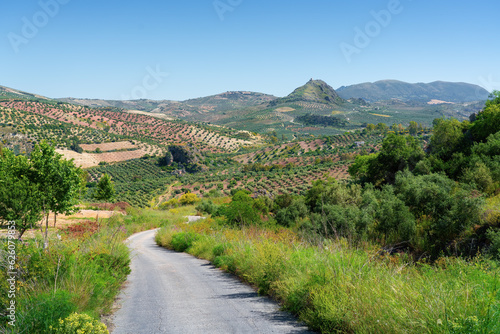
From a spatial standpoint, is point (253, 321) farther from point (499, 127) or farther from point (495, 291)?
point (499, 127)

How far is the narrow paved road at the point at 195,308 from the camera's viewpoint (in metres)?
6.03

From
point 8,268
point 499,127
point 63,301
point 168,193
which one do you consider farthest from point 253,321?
point 168,193

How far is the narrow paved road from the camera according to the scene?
19.8 feet

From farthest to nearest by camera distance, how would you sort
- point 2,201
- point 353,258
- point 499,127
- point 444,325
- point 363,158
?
1. point 363,158
2. point 499,127
3. point 2,201
4. point 353,258
5. point 444,325

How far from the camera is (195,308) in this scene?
24.1 ft

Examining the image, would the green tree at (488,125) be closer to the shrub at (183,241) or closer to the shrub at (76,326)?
the shrub at (183,241)

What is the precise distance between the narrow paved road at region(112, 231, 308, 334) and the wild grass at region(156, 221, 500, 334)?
0.54 metres

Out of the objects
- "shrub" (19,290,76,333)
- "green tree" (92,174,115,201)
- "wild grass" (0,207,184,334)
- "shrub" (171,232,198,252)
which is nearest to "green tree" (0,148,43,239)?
"wild grass" (0,207,184,334)

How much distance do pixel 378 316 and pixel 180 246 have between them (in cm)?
1783

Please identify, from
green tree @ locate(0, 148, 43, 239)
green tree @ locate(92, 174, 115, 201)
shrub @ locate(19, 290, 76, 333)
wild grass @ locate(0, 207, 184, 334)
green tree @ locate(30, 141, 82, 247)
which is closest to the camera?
shrub @ locate(19, 290, 76, 333)

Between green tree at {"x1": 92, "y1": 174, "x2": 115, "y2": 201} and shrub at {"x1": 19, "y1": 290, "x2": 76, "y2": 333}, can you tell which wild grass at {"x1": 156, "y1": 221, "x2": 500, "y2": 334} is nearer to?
shrub at {"x1": 19, "y1": 290, "x2": 76, "y2": 333}

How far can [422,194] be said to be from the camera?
1468 cm

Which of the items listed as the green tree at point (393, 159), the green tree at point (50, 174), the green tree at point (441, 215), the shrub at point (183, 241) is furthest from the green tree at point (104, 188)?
the green tree at point (441, 215)

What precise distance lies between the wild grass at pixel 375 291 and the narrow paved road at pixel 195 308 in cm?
54
